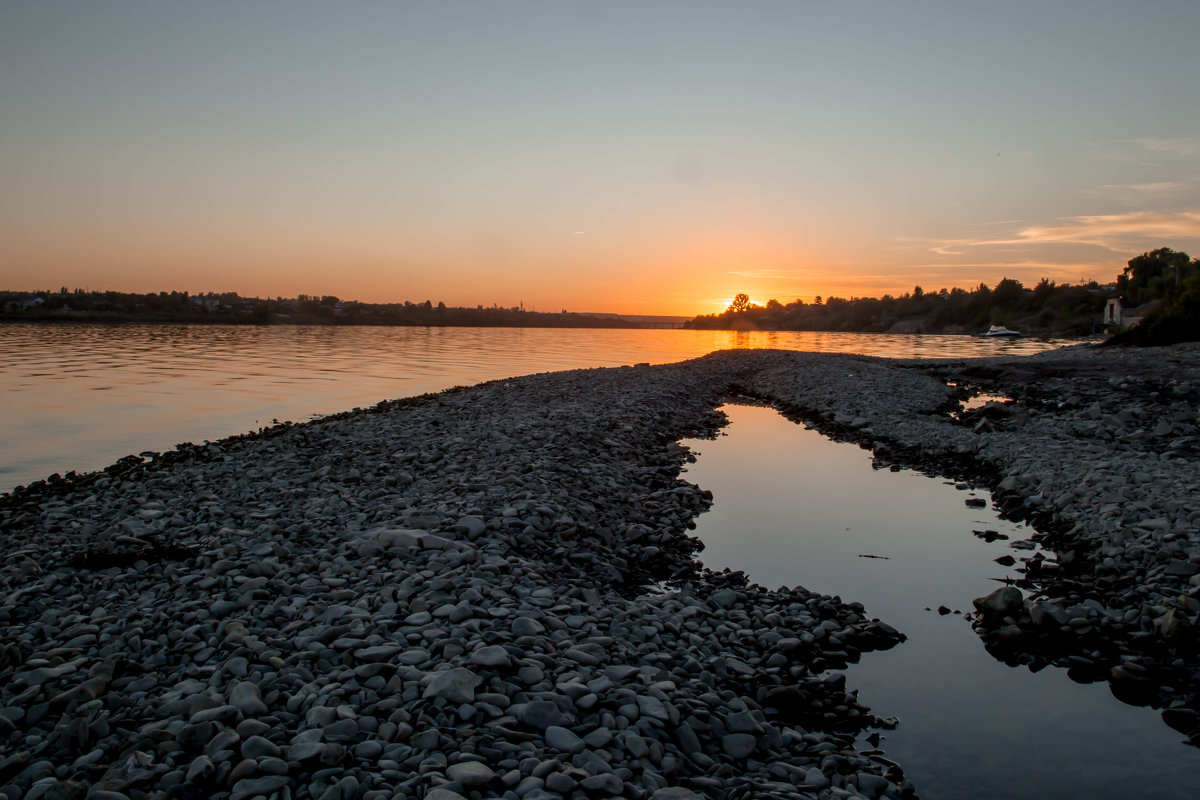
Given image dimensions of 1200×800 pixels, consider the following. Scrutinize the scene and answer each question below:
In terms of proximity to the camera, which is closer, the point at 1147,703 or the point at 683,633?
the point at 1147,703

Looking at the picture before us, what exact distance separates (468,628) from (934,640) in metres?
5.00

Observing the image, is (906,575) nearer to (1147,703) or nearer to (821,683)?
(1147,703)

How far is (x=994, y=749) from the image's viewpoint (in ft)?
17.6

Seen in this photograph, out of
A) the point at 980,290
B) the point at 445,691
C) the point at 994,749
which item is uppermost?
the point at 980,290

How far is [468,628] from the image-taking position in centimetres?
575

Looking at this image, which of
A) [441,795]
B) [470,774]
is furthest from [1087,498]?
[441,795]

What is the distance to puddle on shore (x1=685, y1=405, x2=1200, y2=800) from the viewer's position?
5082mm

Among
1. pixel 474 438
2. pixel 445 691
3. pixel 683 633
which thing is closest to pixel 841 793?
pixel 683 633

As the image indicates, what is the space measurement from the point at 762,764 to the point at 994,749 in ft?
6.90

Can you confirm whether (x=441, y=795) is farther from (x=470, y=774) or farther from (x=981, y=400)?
(x=981, y=400)

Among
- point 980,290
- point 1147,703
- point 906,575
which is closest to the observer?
point 1147,703

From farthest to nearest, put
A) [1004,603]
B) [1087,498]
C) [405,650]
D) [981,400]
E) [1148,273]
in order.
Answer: [1148,273] → [981,400] → [1087,498] → [1004,603] → [405,650]

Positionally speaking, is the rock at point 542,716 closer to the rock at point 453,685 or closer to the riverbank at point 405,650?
the riverbank at point 405,650

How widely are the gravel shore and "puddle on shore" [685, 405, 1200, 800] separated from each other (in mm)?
339
